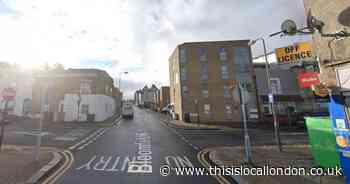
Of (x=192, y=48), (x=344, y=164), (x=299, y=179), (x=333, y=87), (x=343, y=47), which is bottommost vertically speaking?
(x=299, y=179)

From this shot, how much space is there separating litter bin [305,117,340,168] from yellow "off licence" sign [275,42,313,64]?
8.26ft

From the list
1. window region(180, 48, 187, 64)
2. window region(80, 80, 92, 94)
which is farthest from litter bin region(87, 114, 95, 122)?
window region(180, 48, 187, 64)

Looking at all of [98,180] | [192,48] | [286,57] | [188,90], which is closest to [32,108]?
[188,90]

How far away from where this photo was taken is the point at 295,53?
6848mm

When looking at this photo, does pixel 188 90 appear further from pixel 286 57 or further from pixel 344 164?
pixel 344 164

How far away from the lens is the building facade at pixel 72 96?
29297 millimetres

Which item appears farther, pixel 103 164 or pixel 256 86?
pixel 256 86

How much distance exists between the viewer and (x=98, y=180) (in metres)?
5.99

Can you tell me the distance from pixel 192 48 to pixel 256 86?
15.6 meters

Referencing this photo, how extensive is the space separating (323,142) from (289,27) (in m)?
4.66

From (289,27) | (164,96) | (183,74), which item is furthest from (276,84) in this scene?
(289,27)

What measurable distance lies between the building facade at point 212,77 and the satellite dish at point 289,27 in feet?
90.5

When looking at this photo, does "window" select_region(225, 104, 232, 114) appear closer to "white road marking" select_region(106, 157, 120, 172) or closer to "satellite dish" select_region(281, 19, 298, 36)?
"white road marking" select_region(106, 157, 120, 172)

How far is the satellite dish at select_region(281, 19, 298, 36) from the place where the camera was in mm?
5734
